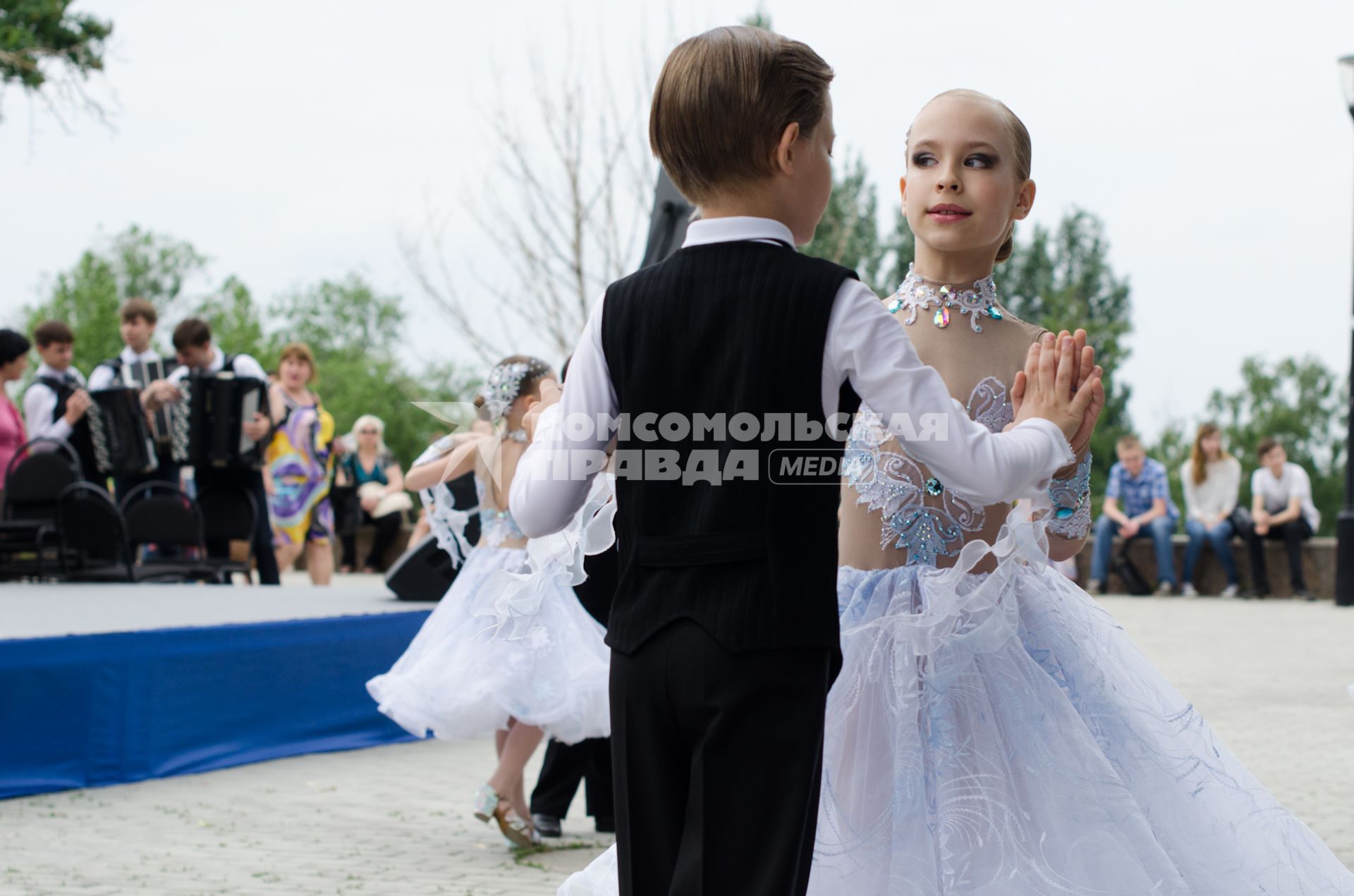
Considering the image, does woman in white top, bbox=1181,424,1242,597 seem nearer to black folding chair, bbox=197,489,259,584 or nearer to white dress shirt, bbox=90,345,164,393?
black folding chair, bbox=197,489,259,584

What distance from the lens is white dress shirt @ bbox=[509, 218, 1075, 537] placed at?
1.87 meters

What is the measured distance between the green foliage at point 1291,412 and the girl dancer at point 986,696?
155 feet

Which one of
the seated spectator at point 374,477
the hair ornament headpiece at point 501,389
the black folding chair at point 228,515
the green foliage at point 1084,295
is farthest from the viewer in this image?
the green foliage at point 1084,295

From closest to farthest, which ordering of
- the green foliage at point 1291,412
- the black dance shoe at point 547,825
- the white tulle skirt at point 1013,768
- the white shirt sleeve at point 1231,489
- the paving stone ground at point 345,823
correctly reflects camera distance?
the white tulle skirt at point 1013,768 → the paving stone ground at point 345,823 → the black dance shoe at point 547,825 → the white shirt sleeve at point 1231,489 → the green foliage at point 1291,412

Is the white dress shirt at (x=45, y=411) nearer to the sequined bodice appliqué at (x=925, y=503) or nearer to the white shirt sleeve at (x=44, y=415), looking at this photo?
the white shirt sleeve at (x=44, y=415)

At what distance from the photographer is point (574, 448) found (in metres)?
2.03

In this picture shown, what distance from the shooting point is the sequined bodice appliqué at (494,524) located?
16.9 feet

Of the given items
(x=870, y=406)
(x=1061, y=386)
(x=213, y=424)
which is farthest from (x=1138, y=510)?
(x=870, y=406)

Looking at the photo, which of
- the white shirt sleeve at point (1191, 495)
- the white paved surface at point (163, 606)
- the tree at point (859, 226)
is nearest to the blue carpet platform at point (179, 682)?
the white paved surface at point (163, 606)

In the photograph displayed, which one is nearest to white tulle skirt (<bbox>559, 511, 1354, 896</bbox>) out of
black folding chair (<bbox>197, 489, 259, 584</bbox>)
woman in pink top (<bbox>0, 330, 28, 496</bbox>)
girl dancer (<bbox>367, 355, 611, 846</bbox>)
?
girl dancer (<bbox>367, 355, 611, 846</bbox>)

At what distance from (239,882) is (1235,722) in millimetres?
4985

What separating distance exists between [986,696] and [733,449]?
0.84m

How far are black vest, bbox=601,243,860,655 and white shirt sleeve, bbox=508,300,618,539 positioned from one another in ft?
0.19

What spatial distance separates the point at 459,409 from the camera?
510 centimetres
